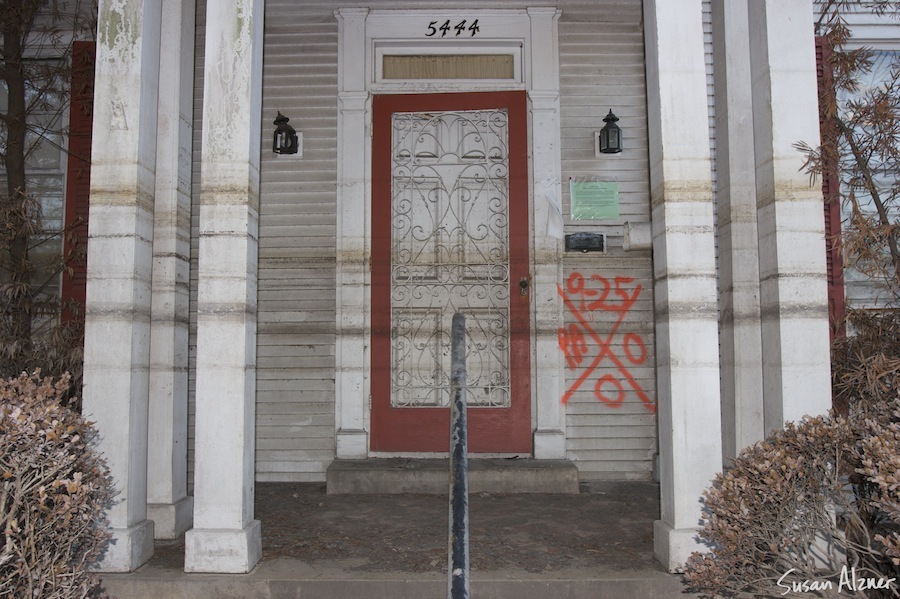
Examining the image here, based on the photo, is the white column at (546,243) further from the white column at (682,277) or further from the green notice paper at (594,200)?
the white column at (682,277)

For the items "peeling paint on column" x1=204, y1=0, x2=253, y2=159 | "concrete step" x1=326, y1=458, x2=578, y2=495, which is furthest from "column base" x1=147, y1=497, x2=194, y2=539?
"peeling paint on column" x1=204, y1=0, x2=253, y2=159

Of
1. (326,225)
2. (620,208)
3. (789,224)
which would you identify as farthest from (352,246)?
(789,224)

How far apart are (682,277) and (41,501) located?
326cm

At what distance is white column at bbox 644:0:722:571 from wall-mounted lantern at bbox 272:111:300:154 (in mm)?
3206

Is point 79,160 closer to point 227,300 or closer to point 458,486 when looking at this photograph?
point 227,300

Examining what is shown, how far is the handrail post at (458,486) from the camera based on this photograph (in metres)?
2.13

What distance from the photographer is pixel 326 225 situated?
592 centimetres

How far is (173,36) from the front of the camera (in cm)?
443

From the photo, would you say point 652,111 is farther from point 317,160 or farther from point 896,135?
point 317,160

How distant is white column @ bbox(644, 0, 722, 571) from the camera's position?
3621mm

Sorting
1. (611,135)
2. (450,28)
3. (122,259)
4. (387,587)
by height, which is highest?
(450,28)

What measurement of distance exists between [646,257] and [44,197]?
5386 millimetres

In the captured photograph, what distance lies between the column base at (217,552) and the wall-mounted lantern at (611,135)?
13.8 feet

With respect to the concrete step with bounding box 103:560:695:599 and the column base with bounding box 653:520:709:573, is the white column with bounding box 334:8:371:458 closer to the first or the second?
the concrete step with bounding box 103:560:695:599
